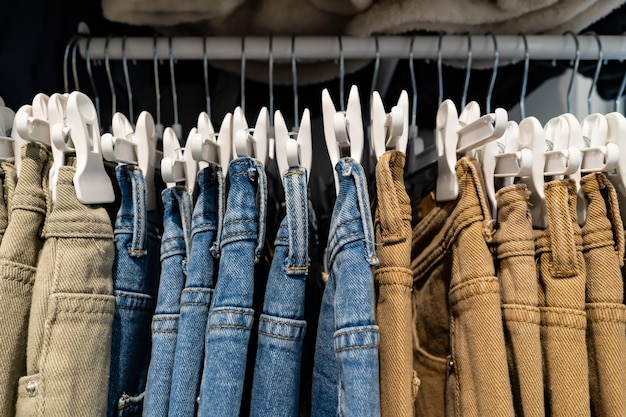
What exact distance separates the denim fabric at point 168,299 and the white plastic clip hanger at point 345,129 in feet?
0.56

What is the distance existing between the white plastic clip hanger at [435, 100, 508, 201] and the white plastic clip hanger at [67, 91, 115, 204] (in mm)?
363

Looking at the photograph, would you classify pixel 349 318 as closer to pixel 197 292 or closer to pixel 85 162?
pixel 197 292

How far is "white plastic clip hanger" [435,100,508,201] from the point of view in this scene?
18.6 inches

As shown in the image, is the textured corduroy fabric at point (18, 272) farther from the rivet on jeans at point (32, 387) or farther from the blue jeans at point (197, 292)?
the blue jeans at point (197, 292)

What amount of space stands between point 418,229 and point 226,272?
0.80 ft

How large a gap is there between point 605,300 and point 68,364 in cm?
53

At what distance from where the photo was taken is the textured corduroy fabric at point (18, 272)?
0.43m

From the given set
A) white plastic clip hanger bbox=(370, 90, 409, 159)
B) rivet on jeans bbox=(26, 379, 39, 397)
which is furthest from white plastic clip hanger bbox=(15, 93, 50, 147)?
white plastic clip hanger bbox=(370, 90, 409, 159)

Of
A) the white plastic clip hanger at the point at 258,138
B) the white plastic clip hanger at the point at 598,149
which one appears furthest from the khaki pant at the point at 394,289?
the white plastic clip hanger at the point at 598,149

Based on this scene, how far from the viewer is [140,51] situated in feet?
1.97

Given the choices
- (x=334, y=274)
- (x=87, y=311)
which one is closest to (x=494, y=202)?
(x=334, y=274)

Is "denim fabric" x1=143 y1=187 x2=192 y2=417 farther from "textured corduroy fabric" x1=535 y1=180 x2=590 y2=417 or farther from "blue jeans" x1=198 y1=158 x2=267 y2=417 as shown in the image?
"textured corduroy fabric" x1=535 y1=180 x2=590 y2=417

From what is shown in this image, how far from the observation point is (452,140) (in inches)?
19.8

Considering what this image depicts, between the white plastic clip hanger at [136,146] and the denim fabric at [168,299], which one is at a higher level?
the white plastic clip hanger at [136,146]
